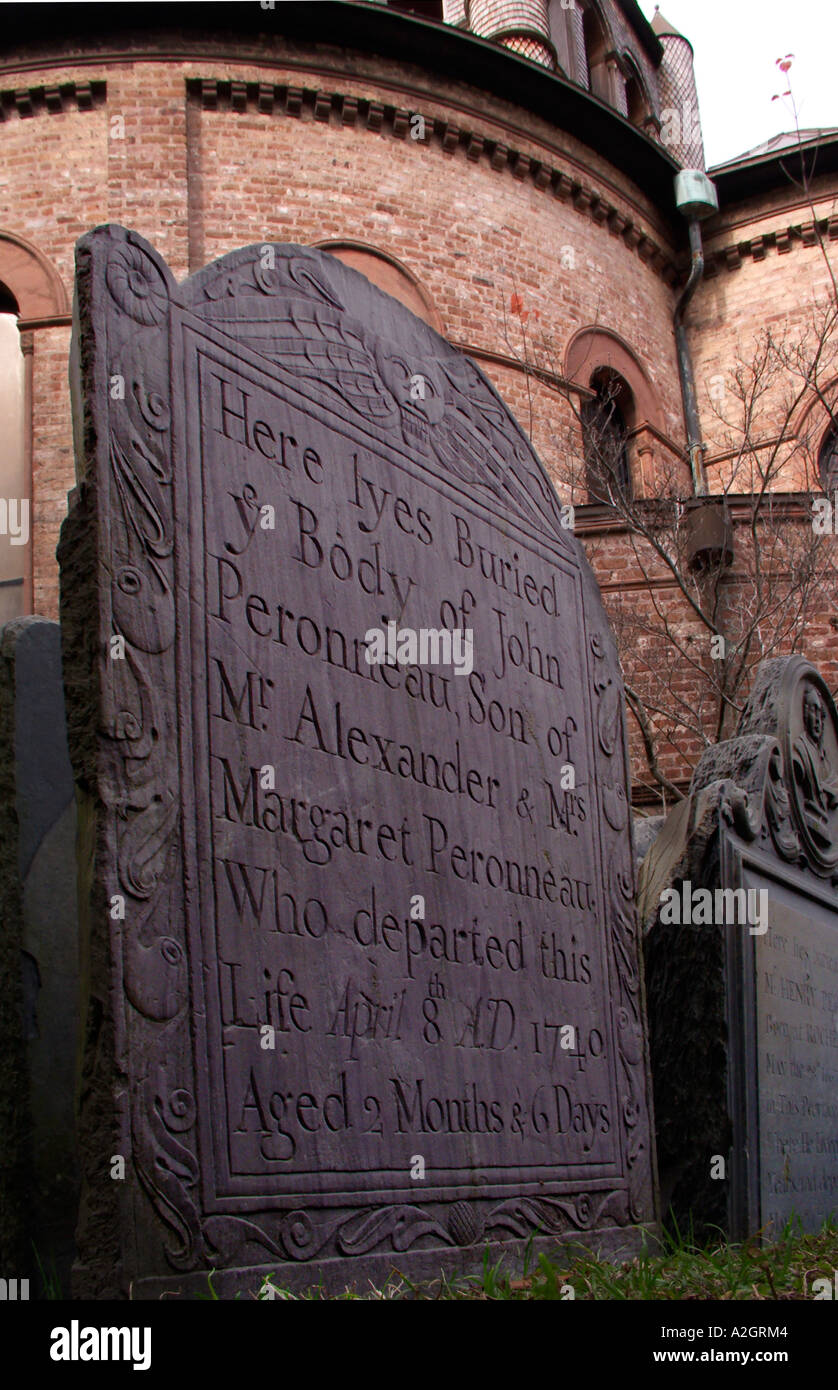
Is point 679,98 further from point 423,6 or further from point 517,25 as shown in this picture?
point 517,25

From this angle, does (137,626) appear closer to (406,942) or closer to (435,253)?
(406,942)

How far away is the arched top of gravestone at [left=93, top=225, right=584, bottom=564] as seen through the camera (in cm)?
401

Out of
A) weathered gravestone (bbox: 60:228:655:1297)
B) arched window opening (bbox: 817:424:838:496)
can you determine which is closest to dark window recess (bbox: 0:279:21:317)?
arched window opening (bbox: 817:424:838:496)

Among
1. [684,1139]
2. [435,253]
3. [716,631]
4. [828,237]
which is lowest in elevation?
[684,1139]

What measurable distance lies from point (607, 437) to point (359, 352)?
48.8 ft

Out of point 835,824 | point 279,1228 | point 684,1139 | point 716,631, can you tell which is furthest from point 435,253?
point 279,1228

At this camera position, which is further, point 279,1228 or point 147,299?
point 147,299

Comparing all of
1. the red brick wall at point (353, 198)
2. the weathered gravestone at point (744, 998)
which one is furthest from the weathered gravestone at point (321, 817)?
the red brick wall at point (353, 198)

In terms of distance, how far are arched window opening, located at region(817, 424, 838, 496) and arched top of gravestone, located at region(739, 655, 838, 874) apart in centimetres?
1194

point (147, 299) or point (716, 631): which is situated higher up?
point (716, 631)

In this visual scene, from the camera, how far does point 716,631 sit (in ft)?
50.6

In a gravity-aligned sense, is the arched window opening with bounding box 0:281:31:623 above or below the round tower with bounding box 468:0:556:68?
below

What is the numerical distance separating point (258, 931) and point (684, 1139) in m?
2.30

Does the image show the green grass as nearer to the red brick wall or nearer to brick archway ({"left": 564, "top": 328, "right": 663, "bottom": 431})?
the red brick wall
